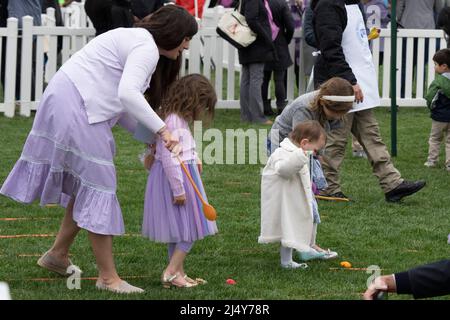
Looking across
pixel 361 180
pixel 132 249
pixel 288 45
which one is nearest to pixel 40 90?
pixel 288 45

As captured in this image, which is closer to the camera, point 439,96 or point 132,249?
point 132,249

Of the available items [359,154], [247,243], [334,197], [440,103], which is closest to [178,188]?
[247,243]

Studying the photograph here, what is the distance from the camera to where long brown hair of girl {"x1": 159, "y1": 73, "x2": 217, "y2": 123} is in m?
6.87

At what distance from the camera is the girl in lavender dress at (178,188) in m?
6.78

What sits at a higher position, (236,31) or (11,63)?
(236,31)

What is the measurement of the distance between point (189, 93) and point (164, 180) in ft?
1.73

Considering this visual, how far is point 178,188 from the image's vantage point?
6.71 m

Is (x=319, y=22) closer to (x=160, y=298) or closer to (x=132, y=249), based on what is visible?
(x=132, y=249)

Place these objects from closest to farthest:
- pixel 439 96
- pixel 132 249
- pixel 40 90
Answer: pixel 132 249, pixel 439 96, pixel 40 90

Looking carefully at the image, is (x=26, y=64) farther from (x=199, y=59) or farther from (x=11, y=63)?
(x=199, y=59)

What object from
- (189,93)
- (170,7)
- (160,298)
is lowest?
(160,298)

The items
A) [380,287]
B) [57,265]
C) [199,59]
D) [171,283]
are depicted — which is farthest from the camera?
[199,59]

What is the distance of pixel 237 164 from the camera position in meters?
11.8

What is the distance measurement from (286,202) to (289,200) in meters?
0.03
